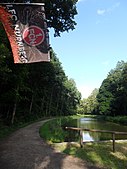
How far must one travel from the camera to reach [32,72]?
30.3m

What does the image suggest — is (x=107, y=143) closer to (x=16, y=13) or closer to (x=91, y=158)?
(x=91, y=158)

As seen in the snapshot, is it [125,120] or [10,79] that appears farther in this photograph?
[125,120]

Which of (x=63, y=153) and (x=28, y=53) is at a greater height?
(x=28, y=53)

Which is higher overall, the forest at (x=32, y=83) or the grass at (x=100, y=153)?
the forest at (x=32, y=83)

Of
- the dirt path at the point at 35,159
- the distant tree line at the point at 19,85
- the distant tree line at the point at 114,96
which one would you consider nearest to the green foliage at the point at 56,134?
the dirt path at the point at 35,159

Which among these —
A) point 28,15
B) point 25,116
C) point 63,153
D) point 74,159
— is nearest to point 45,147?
point 63,153

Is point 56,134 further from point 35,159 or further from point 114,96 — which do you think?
point 114,96

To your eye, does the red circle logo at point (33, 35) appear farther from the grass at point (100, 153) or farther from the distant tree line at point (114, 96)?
the distant tree line at point (114, 96)

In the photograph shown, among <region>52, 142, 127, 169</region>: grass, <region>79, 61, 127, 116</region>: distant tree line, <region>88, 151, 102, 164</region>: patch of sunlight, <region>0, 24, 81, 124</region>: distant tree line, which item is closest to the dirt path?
<region>52, 142, 127, 169</region>: grass

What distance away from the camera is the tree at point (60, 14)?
18094 mm

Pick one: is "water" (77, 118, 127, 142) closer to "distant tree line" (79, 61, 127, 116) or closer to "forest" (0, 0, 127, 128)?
"forest" (0, 0, 127, 128)

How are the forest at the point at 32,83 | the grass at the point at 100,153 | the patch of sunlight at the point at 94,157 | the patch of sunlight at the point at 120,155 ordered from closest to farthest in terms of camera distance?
1. the grass at the point at 100,153
2. the patch of sunlight at the point at 94,157
3. the patch of sunlight at the point at 120,155
4. the forest at the point at 32,83

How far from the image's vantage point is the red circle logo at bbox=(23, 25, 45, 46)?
621cm

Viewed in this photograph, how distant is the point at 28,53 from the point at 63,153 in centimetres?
572
